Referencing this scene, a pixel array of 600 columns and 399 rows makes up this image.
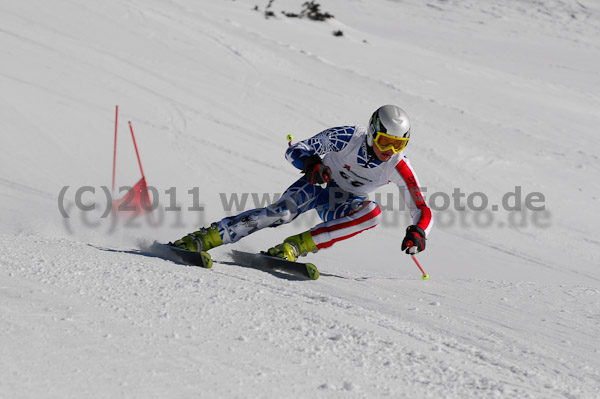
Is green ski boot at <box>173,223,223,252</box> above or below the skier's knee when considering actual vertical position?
below

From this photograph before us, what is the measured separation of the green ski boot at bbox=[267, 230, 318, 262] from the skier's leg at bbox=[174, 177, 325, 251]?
19 centimetres

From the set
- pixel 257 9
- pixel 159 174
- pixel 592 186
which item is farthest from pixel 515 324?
pixel 257 9

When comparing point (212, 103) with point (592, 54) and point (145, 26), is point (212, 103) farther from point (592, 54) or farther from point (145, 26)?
point (592, 54)

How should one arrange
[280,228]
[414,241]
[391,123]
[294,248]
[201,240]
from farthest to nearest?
[280,228] → [294,248] → [201,240] → [391,123] → [414,241]

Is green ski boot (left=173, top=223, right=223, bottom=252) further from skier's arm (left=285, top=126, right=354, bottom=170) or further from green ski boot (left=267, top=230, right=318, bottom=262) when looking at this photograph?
skier's arm (left=285, top=126, right=354, bottom=170)

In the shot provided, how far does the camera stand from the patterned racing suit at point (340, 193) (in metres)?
5.24

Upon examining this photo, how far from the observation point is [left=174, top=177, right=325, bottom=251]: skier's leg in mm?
5184

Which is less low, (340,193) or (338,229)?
(340,193)

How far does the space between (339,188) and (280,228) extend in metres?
2.65

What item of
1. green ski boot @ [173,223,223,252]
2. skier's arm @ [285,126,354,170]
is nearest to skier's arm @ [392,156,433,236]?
skier's arm @ [285,126,354,170]

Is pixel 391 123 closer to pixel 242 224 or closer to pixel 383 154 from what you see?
pixel 383 154

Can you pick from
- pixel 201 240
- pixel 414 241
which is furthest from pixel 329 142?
pixel 201 240

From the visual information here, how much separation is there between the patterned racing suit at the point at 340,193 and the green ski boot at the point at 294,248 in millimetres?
56

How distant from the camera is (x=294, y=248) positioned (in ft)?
17.6
